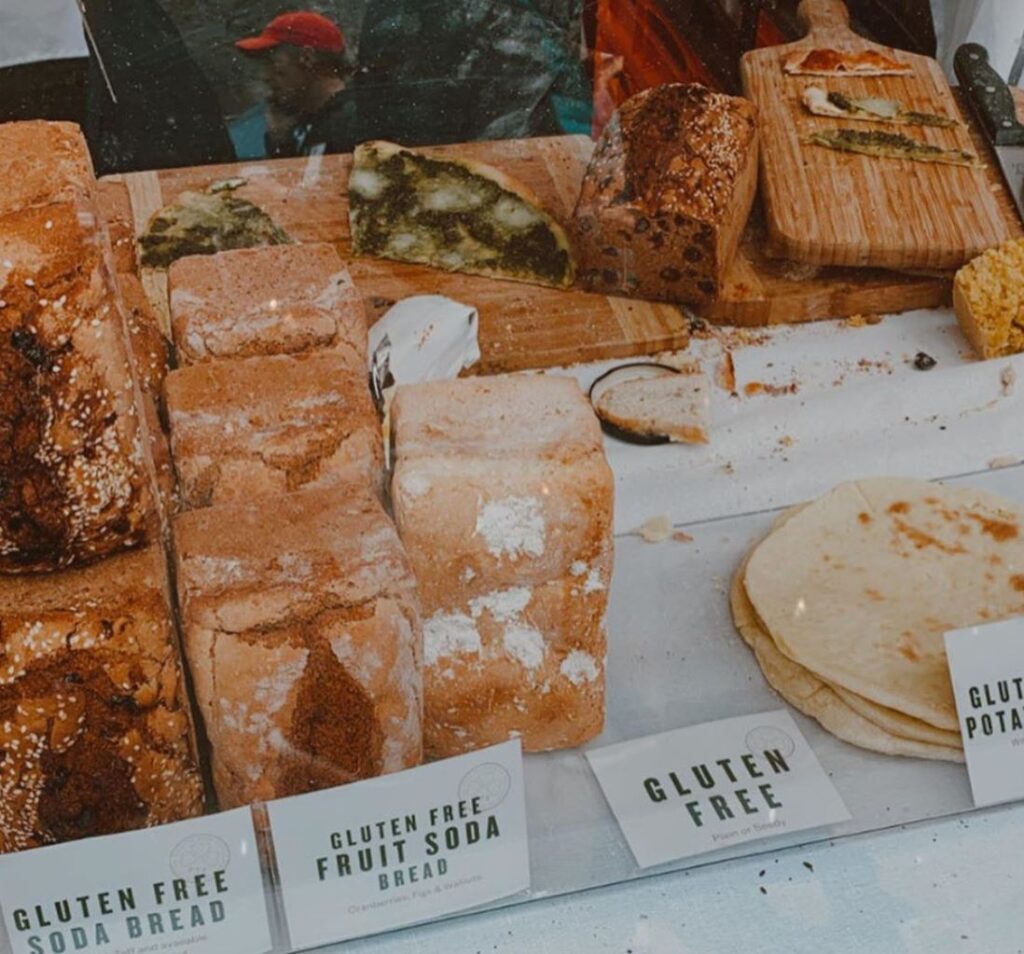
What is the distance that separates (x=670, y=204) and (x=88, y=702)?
1.29m

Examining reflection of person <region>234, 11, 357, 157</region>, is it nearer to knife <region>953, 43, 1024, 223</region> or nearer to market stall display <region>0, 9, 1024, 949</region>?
market stall display <region>0, 9, 1024, 949</region>

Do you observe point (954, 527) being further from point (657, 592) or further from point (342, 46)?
point (342, 46)

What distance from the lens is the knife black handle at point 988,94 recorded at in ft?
6.70

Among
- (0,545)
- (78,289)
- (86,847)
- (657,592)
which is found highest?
(78,289)

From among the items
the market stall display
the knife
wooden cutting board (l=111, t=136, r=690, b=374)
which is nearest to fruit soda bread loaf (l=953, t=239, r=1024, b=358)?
the market stall display

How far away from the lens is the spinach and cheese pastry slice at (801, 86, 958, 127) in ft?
7.32

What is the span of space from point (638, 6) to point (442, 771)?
3.19 feet

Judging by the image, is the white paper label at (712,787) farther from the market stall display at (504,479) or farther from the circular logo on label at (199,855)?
the circular logo on label at (199,855)

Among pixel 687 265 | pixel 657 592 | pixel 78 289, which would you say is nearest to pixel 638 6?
pixel 687 265

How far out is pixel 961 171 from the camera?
225 cm

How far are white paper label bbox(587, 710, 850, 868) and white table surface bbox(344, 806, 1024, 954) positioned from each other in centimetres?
5

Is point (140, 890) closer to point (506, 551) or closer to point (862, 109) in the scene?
point (506, 551)

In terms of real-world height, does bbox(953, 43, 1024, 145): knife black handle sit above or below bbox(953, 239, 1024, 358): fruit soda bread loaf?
above

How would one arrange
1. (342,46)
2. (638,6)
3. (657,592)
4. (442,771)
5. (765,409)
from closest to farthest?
1. (442,771)
2. (342,46)
3. (638,6)
4. (657,592)
5. (765,409)
